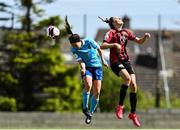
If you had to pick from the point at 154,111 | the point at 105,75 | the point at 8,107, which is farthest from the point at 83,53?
the point at 105,75

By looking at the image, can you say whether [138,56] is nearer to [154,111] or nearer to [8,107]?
[8,107]

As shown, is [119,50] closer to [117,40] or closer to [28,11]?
[117,40]

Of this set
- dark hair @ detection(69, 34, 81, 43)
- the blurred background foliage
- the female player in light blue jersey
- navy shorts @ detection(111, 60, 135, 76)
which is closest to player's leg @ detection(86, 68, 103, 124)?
the female player in light blue jersey

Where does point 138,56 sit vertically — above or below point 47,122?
below

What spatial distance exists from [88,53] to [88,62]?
23 cm

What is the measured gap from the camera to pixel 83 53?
18422 millimetres

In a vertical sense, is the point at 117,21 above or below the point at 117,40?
above

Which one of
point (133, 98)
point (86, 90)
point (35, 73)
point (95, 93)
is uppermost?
point (86, 90)

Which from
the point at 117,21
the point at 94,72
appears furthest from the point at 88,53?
the point at 117,21

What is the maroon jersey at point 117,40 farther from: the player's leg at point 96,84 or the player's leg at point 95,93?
the player's leg at point 95,93

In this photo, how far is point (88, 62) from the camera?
1859 centimetres

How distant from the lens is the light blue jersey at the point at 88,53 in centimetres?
1839

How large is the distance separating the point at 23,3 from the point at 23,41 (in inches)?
99.8

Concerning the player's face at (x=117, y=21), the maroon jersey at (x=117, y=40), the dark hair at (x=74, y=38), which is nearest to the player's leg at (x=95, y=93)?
the maroon jersey at (x=117, y=40)
